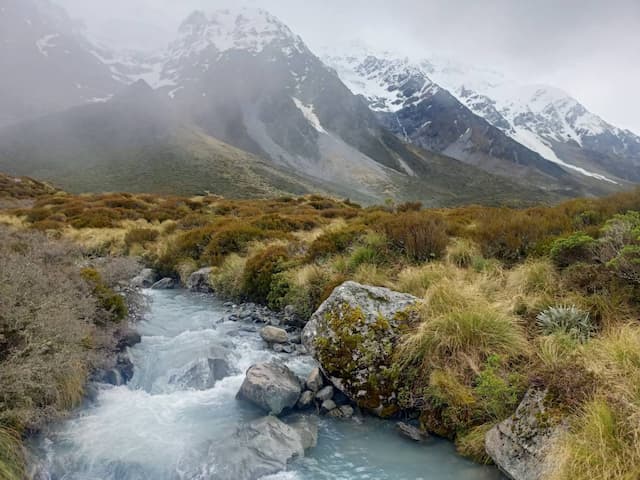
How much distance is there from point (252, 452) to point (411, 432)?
6.68 feet

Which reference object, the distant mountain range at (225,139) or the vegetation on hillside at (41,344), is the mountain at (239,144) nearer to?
the distant mountain range at (225,139)

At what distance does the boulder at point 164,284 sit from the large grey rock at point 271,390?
812cm

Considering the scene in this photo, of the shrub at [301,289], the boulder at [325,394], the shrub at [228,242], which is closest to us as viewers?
the boulder at [325,394]

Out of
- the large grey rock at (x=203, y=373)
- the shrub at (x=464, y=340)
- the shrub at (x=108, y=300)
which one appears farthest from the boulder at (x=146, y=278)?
the shrub at (x=464, y=340)

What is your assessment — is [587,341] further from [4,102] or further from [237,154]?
[4,102]

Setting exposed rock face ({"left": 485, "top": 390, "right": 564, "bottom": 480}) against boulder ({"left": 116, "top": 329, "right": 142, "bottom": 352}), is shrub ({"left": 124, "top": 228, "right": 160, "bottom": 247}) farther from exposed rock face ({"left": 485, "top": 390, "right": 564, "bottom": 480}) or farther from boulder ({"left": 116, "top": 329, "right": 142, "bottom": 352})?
exposed rock face ({"left": 485, "top": 390, "right": 564, "bottom": 480})

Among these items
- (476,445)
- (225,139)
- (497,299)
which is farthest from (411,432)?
(225,139)

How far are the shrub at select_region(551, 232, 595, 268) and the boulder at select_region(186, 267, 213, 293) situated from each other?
9171mm

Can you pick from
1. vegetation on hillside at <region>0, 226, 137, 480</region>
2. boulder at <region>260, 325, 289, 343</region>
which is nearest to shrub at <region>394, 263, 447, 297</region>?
boulder at <region>260, 325, 289, 343</region>

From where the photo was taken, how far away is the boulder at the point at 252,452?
487 centimetres

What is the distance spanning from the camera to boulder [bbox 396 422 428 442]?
Result: 18.3ft

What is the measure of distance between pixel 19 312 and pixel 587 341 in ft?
23.3

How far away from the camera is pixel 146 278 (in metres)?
14.2

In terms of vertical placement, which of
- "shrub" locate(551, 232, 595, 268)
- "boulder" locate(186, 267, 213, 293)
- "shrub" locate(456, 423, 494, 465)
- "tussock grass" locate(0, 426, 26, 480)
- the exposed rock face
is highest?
"shrub" locate(551, 232, 595, 268)
